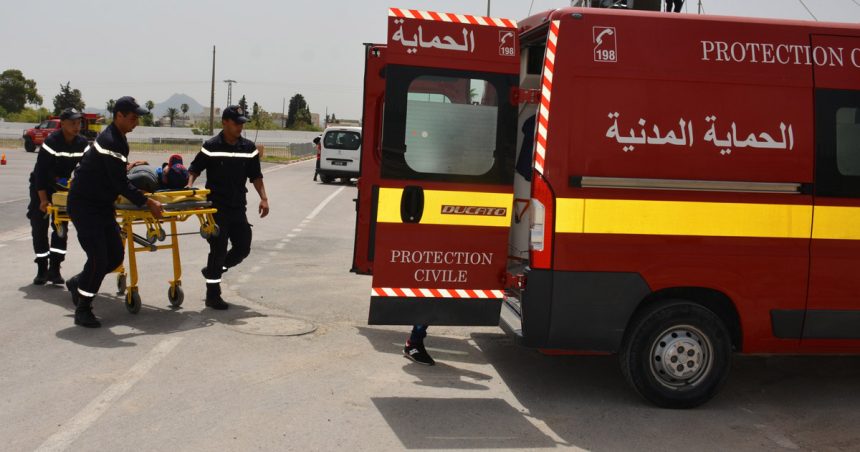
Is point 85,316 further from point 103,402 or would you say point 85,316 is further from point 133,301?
point 103,402

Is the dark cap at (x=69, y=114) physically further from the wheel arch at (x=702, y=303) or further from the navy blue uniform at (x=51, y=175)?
the wheel arch at (x=702, y=303)

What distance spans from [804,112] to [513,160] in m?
1.97

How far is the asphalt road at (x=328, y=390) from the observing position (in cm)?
522

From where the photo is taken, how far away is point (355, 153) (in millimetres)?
29516

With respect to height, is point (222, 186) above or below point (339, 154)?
below

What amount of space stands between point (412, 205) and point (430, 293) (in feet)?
2.04

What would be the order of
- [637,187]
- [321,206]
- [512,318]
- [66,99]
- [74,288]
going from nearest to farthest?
[637,187] → [512,318] → [74,288] → [321,206] → [66,99]

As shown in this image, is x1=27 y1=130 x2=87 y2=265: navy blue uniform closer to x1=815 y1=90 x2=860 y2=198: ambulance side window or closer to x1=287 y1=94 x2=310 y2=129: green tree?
x1=815 y1=90 x2=860 y2=198: ambulance side window

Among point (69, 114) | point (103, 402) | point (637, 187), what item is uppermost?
point (69, 114)

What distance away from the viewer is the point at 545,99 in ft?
18.5

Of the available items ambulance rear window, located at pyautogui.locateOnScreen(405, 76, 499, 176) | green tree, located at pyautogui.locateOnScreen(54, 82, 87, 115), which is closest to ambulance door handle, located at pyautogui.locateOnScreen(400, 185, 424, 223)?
ambulance rear window, located at pyautogui.locateOnScreen(405, 76, 499, 176)

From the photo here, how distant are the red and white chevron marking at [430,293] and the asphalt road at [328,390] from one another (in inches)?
27.8

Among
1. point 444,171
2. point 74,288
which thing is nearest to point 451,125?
point 444,171

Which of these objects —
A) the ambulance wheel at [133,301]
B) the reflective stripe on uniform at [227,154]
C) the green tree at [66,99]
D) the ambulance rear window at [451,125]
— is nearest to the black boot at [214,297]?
the ambulance wheel at [133,301]
